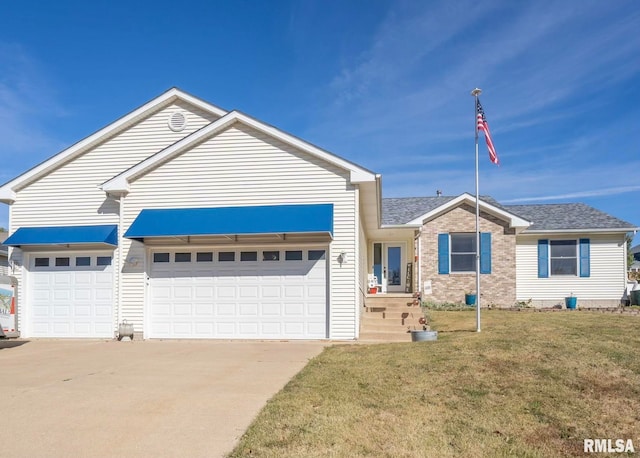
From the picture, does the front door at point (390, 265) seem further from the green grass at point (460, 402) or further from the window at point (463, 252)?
the green grass at point (460, 402)

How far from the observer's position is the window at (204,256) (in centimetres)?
1352

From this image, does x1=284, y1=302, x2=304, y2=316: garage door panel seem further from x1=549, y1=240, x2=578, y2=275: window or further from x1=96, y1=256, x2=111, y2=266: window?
x1=549, y1=240, x2=578, y2=275: window

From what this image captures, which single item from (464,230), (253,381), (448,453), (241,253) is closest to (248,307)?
(241,253)

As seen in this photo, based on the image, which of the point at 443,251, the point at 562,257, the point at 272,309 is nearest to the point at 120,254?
the point at 272,309

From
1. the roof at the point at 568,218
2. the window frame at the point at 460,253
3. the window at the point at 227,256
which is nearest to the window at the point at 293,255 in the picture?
the window at the point at 227,256

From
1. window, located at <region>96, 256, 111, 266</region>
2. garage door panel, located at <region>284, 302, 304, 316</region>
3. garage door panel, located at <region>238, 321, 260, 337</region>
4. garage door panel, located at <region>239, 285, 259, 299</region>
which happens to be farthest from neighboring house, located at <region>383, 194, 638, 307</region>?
window, located at <region>96, 256, 111, 266</region>

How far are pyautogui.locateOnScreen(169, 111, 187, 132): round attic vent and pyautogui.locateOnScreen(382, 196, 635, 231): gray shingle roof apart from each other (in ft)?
31.9

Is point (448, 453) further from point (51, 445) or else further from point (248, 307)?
point (248, 307)

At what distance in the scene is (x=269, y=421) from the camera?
5.67m

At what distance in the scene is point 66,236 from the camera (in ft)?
45.6

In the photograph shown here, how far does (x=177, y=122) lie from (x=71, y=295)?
6.11m

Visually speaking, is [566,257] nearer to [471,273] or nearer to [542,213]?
[542,213]

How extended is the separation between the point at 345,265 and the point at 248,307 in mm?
2909

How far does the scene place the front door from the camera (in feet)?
74.5
